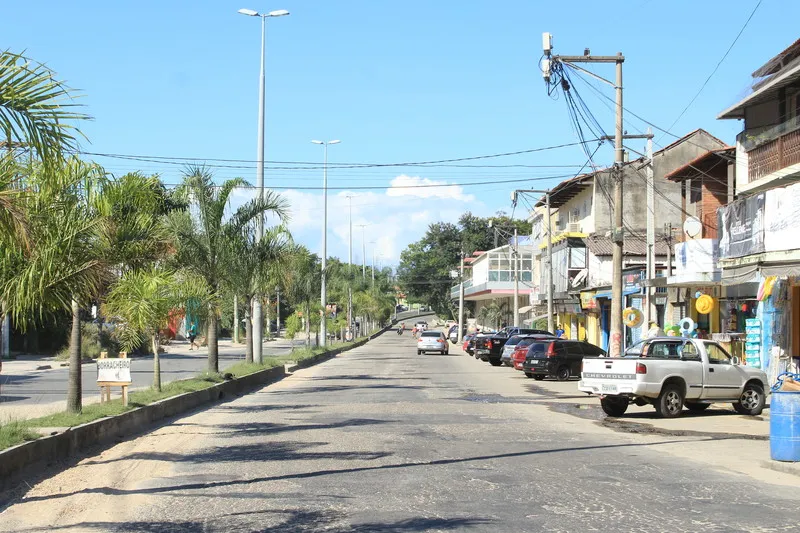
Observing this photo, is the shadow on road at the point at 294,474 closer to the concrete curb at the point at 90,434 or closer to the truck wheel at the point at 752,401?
the concrete curb at the point at 90,434

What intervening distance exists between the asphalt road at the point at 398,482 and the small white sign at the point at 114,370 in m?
1.31

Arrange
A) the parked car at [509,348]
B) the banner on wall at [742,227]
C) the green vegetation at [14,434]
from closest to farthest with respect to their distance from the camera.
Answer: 1. the green vegetation at [14,434]
2. the banner on wall at [742,227]
3. the parked car at [509,348]

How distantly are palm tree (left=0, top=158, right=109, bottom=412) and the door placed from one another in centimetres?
1250

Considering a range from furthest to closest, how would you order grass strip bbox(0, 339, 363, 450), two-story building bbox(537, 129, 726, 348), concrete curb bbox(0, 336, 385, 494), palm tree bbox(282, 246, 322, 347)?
1. palm tree bbox(282, 246, 322, 347)
2. two-story building bbox(537, 129, 726, 348)
3. grass strip bbox(0, 339, 363, 450)
4. concrete curb bbox(0, 336, 385, 494)

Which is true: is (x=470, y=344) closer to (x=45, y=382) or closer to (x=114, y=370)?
(x=45, y=382)

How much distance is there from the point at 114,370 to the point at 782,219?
595 inches

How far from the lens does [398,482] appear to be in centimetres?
1005

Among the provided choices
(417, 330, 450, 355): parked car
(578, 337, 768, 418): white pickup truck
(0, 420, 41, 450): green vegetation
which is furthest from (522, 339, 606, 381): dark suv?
(417, 330, 450, 355): parked car

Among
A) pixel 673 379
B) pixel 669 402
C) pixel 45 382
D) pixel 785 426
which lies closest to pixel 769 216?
pixel 673 379

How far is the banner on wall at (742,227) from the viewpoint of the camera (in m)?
21.9

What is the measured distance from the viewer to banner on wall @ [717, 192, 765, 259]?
2189cm

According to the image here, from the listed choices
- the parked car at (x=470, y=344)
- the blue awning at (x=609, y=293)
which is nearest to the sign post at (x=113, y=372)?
the blue awning at (x=609, y=293)

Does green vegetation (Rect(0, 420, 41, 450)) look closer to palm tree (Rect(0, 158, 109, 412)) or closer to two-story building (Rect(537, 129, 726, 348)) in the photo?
palm tree (Rect(0, 158, 109, 412))

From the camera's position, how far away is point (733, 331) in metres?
29.5
